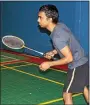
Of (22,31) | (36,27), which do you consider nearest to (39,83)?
(36,27)

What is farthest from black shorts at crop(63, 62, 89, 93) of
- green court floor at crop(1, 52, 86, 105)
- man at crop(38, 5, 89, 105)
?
green court floor at crop(1, 52, 86, 105)

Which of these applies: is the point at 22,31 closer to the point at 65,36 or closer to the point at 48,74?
the point at 48,74

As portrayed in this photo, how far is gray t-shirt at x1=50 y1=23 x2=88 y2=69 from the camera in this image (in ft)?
12.1

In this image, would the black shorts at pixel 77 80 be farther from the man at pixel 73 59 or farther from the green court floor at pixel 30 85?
the green court floor at pixel 30 85

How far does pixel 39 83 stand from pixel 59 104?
156 centimetres

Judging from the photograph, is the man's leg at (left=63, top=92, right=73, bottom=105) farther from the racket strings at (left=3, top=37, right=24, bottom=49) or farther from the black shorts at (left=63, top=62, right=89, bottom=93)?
the racket strings at (left=3, top=37, right=24, bottom=49)

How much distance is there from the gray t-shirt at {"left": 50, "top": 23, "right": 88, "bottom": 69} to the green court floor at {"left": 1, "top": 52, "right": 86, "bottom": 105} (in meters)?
1.57

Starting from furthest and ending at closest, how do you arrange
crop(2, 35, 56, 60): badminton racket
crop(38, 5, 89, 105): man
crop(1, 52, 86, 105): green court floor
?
crop(1, 52, 86, 105): green court floor → crop(2, 35, 56, 60): badminton racket → crop(38, 5, 89, 105): man

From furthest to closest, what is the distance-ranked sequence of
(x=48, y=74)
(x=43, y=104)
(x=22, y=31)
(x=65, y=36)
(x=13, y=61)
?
(x=22, y=31)
(x=13, y=61)
(x=48, y=74)
(x=43, y=104)
(x=65, y=36)

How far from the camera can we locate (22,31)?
1136 cm

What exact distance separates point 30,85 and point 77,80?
2.69 meters

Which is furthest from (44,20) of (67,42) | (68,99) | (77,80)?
(68,99)

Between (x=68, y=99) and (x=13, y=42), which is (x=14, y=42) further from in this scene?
(x=68, y=99)

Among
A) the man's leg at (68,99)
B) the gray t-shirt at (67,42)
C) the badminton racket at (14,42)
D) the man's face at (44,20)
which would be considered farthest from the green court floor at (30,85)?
the man's face at (44,20)
